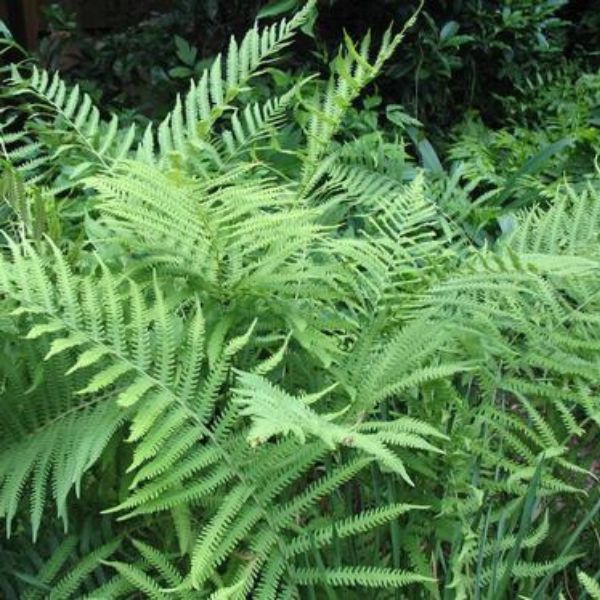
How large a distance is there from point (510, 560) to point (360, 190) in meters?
1.11

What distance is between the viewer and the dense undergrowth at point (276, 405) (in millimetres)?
1171

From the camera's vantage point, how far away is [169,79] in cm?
311

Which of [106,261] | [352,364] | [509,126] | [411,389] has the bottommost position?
[509,126]

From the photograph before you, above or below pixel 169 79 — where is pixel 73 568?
below

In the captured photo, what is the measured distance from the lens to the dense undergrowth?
1.17 m

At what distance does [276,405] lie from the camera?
1022 mm

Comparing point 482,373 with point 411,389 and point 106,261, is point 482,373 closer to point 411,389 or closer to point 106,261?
point 411,389

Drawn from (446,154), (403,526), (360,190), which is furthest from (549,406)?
(446,154)

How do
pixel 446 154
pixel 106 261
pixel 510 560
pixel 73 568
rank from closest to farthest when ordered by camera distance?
pixel 510 560
pixel 73 568
pixel 106 261
pixel 446 154

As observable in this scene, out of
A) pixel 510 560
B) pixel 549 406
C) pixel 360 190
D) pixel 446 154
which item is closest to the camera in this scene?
pixel 510 560

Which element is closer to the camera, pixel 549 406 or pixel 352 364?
pixel 352 364

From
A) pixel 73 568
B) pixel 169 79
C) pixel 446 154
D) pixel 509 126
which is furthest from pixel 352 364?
pixel 509 126

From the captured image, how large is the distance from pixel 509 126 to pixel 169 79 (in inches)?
50.9

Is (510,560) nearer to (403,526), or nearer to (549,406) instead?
(403,526)
